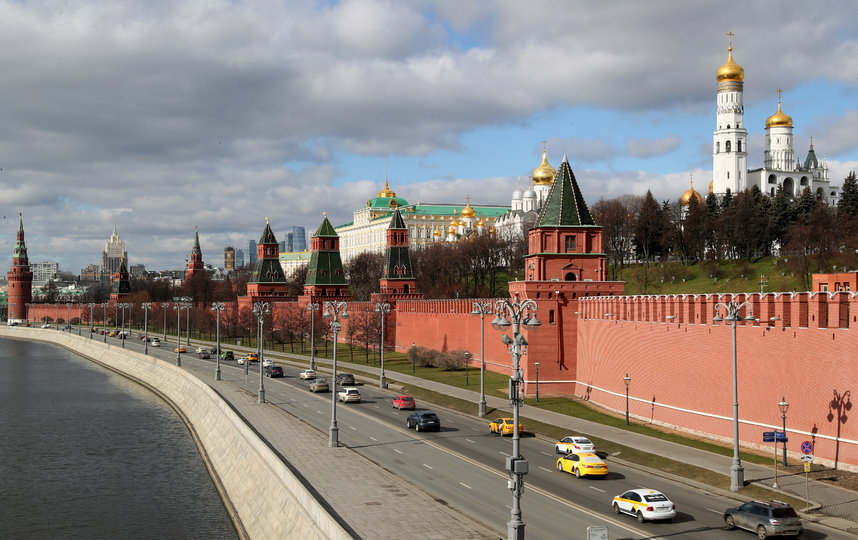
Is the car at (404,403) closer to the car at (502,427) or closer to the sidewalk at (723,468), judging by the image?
the sidewalk at (723,468)

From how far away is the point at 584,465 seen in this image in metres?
31.6

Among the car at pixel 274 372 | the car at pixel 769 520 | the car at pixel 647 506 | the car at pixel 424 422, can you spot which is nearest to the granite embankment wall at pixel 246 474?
the car at pixel 274 372

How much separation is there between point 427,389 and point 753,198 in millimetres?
60217

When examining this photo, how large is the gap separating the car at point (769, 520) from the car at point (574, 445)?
11120 mm

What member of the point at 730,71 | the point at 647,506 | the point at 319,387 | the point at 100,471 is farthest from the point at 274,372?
the point at 730,71

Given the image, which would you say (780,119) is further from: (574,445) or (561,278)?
(574,445)

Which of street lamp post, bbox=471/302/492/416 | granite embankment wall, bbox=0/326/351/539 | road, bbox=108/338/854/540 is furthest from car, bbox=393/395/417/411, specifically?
granite embankment wall, bbox=0/326/351/539

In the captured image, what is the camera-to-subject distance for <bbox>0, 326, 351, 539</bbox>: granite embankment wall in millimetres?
25453

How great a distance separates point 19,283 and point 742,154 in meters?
152

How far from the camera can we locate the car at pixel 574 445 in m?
35.4

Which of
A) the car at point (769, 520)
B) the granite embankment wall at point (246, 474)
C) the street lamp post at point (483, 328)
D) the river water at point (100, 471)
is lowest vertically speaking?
the river water at point (100, 471)

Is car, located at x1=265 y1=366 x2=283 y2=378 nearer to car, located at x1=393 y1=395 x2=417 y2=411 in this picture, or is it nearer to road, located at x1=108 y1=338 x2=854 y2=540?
road, located at x1=108 y1=338 x2=854 y2=540

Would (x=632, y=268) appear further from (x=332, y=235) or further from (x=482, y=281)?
(x=332, y=235)

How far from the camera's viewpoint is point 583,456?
32281 mm
